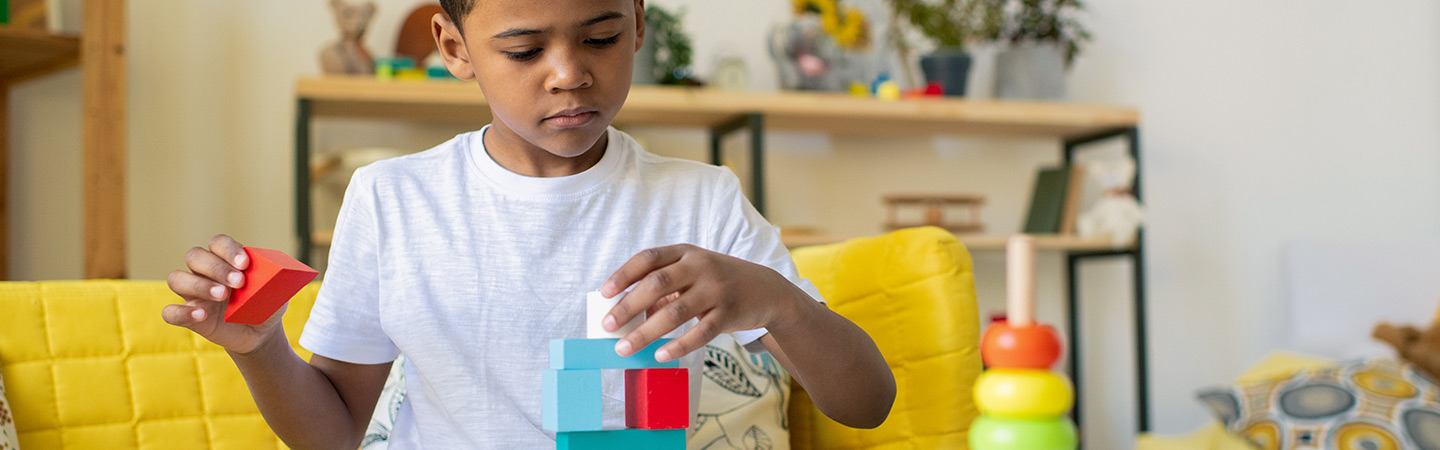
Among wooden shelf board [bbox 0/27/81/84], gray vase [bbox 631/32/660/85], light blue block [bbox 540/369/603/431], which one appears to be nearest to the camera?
light blue block [bbox 540/369/603/431]

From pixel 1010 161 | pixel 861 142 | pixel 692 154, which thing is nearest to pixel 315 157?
pixel 692 154

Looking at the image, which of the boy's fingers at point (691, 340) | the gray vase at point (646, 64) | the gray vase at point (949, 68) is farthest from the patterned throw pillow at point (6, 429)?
the gray vase at point (949, 68)

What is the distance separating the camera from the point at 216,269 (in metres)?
0.63

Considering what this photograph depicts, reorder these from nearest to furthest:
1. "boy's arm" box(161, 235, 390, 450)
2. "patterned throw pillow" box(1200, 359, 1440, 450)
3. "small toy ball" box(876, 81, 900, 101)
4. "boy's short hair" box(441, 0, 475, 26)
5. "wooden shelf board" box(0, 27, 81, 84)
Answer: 1. "boy's arm" box(161, 235, 390, 450)
2. "boy's short hair" box(441, 0, 475, 26)
3. "wooden shelf board" box(0, 27, 81, 84)
4. "patterned throw pillow" box(1200, 359, 1440, 450)
5. "small toy ball" box(876, 81, 900, 101)

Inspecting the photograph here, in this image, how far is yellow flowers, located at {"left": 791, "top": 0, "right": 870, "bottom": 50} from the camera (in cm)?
230

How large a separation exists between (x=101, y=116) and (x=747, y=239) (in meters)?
1.43

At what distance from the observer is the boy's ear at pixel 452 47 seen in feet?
2.69

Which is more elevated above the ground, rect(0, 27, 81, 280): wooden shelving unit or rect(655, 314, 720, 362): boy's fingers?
rect(0, 27, 81, 280): wooden shelving unit

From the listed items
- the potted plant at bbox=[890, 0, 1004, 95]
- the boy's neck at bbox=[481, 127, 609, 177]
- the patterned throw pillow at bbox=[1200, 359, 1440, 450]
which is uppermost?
the potted plant at bbox=[890, 0, 1004, 95]

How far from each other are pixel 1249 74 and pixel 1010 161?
787 mm

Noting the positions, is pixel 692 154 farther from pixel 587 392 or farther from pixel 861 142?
pixel 587 392

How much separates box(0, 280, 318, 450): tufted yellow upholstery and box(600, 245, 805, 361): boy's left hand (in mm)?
766

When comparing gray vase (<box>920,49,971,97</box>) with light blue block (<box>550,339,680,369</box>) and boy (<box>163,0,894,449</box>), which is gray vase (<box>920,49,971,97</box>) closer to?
boy (<box>163,0,894,449</box>)

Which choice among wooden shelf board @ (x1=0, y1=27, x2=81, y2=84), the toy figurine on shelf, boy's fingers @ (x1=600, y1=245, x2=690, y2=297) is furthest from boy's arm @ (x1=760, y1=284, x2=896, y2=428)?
wooden shelf board @ (x1=0, y1=27, x2=81, y2=84)
